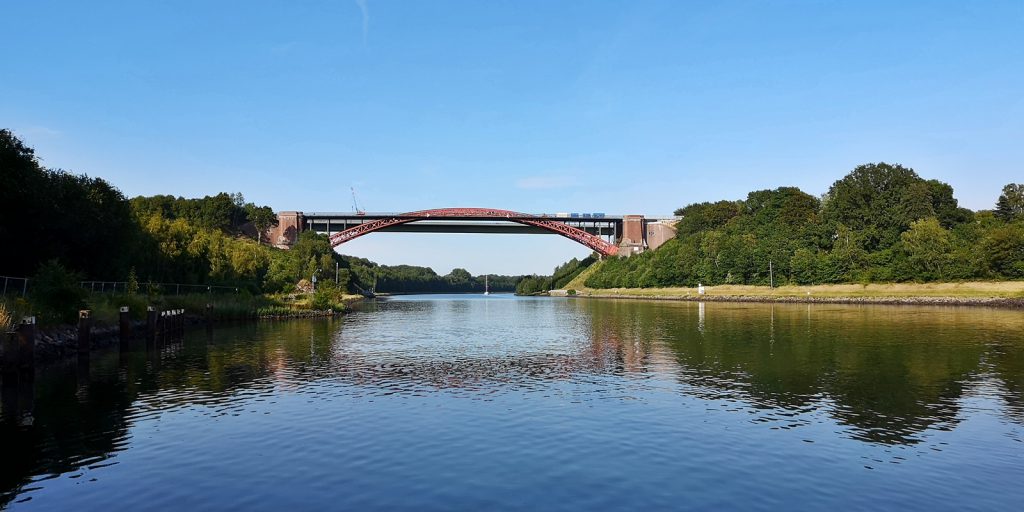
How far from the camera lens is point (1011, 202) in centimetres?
10556

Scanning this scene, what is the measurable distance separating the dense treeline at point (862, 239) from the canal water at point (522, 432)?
72834mm

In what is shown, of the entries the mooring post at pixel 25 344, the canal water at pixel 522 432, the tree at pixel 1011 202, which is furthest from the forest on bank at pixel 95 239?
the tree at pixel 1011 202

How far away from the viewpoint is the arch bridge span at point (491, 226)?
153125mm

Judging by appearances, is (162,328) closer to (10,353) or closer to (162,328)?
(162,328)

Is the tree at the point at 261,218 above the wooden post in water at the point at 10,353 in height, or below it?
above

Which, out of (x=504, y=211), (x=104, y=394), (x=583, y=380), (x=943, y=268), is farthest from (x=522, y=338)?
(x=504, y=211)

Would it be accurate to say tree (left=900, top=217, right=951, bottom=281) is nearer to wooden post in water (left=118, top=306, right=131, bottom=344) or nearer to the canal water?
the canal water

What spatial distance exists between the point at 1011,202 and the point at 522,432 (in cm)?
12103

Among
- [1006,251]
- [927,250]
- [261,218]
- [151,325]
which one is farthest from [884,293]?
[261,218]

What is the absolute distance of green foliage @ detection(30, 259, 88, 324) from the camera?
31406 mm

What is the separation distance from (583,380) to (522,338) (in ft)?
62.5

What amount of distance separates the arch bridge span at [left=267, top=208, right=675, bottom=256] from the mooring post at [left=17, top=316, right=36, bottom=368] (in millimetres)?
123274

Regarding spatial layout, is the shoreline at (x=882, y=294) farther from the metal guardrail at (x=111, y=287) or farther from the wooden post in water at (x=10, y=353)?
the wooden post in water at (x=10, y=353)

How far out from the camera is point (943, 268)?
9300cm
